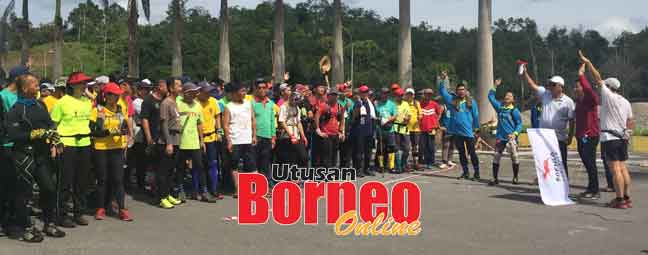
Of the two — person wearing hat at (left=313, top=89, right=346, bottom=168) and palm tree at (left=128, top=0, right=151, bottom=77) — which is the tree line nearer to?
palm tree at (left=128, top=0, right=151, bottom=77)

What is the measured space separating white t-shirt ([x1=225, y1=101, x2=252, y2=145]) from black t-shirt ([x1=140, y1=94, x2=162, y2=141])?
1.15 m

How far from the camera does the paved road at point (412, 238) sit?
6949 mm

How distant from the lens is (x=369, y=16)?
101812 millimetres

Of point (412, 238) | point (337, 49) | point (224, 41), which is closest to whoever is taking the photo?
point (412, 238)

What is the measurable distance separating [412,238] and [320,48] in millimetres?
68037

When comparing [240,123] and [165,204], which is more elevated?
[240,123]

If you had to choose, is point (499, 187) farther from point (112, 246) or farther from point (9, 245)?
point (9, 245)

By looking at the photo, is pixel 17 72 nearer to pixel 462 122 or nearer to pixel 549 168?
pixel 549 168

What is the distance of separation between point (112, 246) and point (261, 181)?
350 cm

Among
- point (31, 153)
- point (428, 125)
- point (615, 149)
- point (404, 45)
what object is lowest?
point (615, 149)

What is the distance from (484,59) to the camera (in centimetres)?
1991

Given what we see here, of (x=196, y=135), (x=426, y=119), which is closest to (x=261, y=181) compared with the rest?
(x=196, y=135)

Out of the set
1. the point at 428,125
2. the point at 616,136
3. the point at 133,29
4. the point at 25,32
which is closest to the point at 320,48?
the point at 25,32

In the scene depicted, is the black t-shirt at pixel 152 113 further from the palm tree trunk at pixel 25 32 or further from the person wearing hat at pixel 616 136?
the palm tree trunk at pixel 25 32
